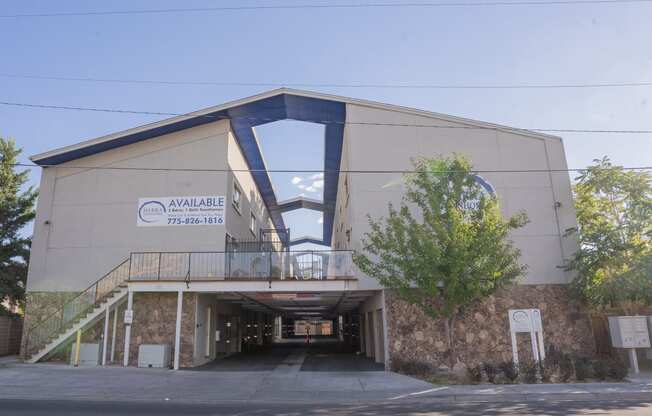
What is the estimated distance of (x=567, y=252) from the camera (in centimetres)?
1739

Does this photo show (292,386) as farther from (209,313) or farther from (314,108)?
(314,108)

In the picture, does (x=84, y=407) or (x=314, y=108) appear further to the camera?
(x=314, y=108)

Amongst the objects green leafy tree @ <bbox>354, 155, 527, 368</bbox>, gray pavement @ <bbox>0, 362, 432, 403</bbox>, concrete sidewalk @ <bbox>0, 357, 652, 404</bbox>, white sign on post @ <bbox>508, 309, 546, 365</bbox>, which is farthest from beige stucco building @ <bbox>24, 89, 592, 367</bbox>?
concrete sidewalk @ <bbox>0, 357, 652, 404</bbox>

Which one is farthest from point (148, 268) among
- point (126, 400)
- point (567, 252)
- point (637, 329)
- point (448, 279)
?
point (637, 329)

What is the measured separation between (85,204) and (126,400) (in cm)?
1105

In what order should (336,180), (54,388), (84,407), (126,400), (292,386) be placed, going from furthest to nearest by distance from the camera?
(336,180), (292,386), (54,388), (126,400), (84,407)

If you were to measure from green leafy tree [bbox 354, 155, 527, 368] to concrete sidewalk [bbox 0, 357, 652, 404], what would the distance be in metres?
2.48

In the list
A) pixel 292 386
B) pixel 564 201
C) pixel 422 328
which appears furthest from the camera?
pixel 564 201

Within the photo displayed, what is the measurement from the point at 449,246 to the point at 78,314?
42.8 feet

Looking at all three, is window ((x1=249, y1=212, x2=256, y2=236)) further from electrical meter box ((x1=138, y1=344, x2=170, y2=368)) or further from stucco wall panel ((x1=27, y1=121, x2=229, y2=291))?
electrical meter box ((x1=138, y1=344, x2=170, y2=368))

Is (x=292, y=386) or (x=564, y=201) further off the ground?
(x=564, y=201)

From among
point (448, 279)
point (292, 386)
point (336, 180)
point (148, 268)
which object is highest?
point (336, 180)

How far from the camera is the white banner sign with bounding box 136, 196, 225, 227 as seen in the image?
18.3 m

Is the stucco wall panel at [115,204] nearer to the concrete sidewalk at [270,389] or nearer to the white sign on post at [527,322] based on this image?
the concrete sidewalk at [270,389]
